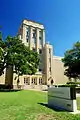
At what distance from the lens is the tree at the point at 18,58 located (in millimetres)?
28281

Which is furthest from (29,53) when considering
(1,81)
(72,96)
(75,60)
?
(72,96)

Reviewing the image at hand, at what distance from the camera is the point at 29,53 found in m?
31.0

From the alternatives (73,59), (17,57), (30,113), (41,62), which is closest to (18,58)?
(17,57)

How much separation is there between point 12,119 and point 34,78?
1348 inches

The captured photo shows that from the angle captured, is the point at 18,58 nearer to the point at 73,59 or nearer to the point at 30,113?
the point at 73,59

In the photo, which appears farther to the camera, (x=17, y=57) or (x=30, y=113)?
(x=17, y=57)

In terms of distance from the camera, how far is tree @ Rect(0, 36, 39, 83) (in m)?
28.3

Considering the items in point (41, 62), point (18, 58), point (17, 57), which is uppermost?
point (41, 62)

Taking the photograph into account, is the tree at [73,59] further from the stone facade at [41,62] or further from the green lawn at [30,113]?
the green lawn at [30,113]

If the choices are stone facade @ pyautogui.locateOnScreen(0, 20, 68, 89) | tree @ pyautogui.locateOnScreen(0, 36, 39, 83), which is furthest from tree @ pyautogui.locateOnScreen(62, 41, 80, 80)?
stone facade @ pyautogui.locateOnScreen(0, 20, 68, 89)

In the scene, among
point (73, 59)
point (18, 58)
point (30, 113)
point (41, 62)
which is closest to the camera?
point (30, 113)

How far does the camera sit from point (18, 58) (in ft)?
93.2

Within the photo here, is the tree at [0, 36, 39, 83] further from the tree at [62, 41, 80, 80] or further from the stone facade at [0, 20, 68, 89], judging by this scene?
the stone facade at [0, 20, 68, 89]

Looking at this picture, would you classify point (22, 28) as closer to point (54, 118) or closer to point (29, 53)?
point (29, 53)
